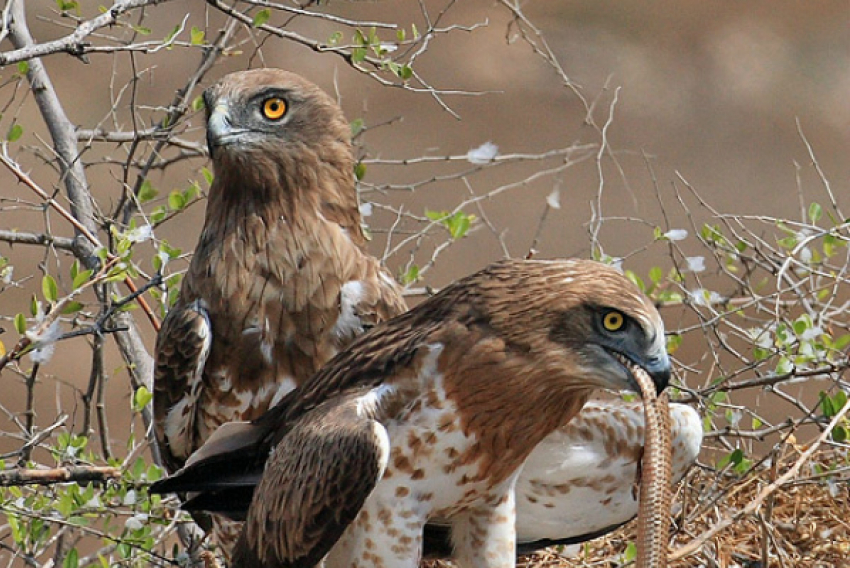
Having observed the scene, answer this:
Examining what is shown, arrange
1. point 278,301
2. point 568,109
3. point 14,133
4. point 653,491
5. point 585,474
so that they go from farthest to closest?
point 568,109 < point 14,133 < point 278,301 < point 585,474 < point 653,491

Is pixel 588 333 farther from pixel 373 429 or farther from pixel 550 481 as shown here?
pixel 550 481

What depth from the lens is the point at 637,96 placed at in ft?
42.9

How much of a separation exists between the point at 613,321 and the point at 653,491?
32 centimetres

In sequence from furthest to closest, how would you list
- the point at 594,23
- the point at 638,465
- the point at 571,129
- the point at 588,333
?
the point at 594,23, the point at 571,129, the point at 638,465, the point at 588,333

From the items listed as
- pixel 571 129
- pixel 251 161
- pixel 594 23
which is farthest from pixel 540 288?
pixel 594 23

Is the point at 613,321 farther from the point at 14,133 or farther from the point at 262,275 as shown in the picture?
the point at 14,133

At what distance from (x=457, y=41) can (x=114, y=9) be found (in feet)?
31.9

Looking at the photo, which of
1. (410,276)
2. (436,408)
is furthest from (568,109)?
(436,408)

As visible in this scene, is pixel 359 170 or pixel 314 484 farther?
pixel 359 170

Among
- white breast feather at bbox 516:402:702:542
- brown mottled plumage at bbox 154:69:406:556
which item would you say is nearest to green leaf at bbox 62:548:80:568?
brown mottled plumage at bbox 154:69:406:556

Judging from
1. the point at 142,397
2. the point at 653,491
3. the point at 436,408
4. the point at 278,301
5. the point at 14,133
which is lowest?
the point at 653,491

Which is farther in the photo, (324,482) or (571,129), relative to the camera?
(571,129)

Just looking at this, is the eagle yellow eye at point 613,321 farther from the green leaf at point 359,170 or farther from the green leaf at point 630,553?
the green leaf at point 359,170

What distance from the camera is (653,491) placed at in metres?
2.91
